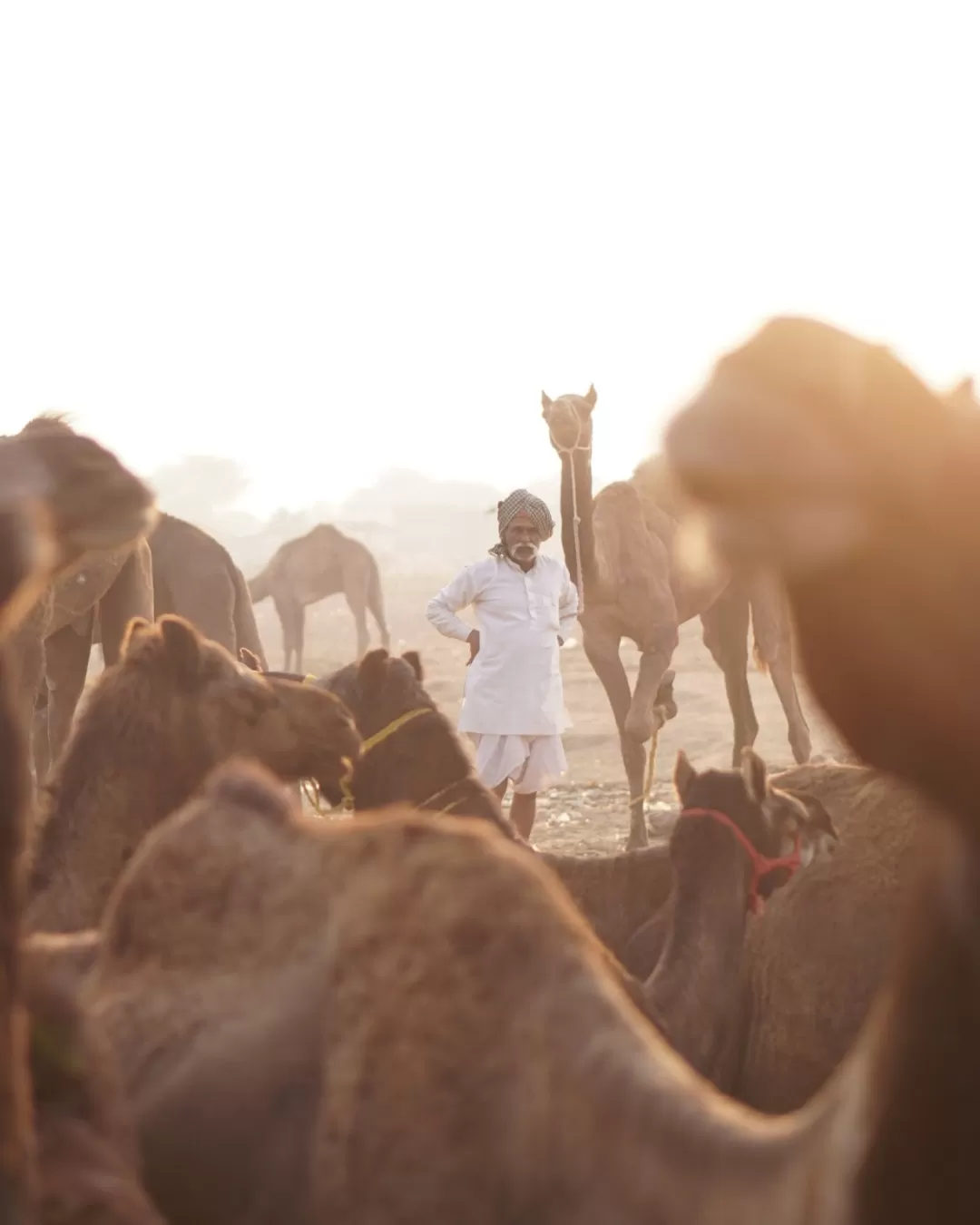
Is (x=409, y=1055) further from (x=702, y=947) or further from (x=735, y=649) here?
(x=735, y=649)

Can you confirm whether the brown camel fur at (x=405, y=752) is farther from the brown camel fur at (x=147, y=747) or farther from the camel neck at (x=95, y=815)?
the camel neck at (x=95, y=815)

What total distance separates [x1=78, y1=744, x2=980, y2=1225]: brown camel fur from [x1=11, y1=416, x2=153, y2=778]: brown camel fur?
20.3 ft

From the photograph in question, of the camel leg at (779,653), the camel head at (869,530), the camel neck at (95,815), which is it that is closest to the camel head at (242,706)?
the camel neck at (95,815)

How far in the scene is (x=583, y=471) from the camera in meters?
10.9

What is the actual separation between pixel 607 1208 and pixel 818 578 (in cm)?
96

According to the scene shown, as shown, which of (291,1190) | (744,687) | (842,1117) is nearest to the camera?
(842,1117)

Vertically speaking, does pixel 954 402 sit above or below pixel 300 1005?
above

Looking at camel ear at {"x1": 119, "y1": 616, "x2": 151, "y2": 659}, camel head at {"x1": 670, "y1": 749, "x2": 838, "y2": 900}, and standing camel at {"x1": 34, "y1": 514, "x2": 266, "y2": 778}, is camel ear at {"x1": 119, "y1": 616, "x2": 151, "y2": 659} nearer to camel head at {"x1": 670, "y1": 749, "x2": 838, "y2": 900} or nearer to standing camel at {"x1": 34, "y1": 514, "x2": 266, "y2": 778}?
camel head at {"x1": 670, "y1": 749, "x2": 838, "y2": 900}

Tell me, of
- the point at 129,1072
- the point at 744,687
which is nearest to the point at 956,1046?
the point at 129,1072

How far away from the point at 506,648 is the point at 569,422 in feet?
9.36

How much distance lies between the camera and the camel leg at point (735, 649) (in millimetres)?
13531

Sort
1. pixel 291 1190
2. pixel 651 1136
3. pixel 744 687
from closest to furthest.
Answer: pixel 651 1136, pixel 291 1190, pixel 744 687

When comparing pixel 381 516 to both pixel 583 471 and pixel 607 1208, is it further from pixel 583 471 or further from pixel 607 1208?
pixel 607 1208

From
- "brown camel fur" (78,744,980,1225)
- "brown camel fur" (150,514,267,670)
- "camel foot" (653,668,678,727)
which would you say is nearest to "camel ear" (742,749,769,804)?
"brown camel fur" (78,744,980,1225)
